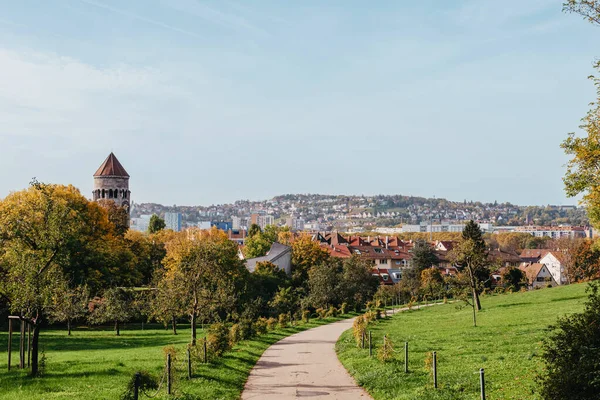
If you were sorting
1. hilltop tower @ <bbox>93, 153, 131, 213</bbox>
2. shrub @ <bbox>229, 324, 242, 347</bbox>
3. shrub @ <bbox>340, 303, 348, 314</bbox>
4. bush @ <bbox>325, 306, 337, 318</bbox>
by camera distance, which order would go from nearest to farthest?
shrub @ <bbox>229, 324, 242, 347</bbox>
bush @ <bbox>325, 306, 337, 318</bbox>
shrub @ <bbox>340, 303, 348, 314</bbox>
hilltop tower @ <bbox>93, 153, 131, 213</bbox>

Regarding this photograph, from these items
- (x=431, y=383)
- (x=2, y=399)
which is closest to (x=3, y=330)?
(x=2, y=399)

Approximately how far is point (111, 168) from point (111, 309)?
78.2 m

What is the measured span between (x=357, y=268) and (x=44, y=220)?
45635 millimetres

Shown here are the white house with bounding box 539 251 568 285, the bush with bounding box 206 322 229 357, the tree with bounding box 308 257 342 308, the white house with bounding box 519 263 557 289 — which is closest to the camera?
the bush with bounding box 206 322 229 357

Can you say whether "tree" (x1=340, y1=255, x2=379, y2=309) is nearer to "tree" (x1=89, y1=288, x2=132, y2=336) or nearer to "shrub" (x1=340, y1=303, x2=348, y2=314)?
"shrub" (x1=340, y1=303, x2=348, y2=314)

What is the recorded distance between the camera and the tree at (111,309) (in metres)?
38.9

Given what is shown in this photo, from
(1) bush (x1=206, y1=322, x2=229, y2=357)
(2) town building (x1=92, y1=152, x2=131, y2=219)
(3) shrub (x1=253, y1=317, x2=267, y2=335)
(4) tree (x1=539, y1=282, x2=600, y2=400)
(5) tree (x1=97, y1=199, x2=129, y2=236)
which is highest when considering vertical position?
(2) town building (x1=92, y1=152, x2=131, y2=219)

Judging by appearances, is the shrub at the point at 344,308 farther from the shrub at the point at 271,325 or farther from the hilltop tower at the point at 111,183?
the hilltop tower at the point at 111,183

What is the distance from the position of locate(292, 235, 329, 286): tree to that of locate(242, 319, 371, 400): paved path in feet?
146

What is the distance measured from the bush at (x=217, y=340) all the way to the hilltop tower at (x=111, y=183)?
92818mm

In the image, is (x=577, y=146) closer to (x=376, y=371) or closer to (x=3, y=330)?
(x=376, y=371)

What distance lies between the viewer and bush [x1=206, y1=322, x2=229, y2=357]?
73.4 ft

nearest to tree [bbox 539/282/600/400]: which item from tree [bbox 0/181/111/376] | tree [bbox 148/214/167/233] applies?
tree [bbox 0/181/111/376]

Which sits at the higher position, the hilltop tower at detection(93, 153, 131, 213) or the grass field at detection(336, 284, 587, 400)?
the hilltop tower at detection(93, 153, 131, 213)
